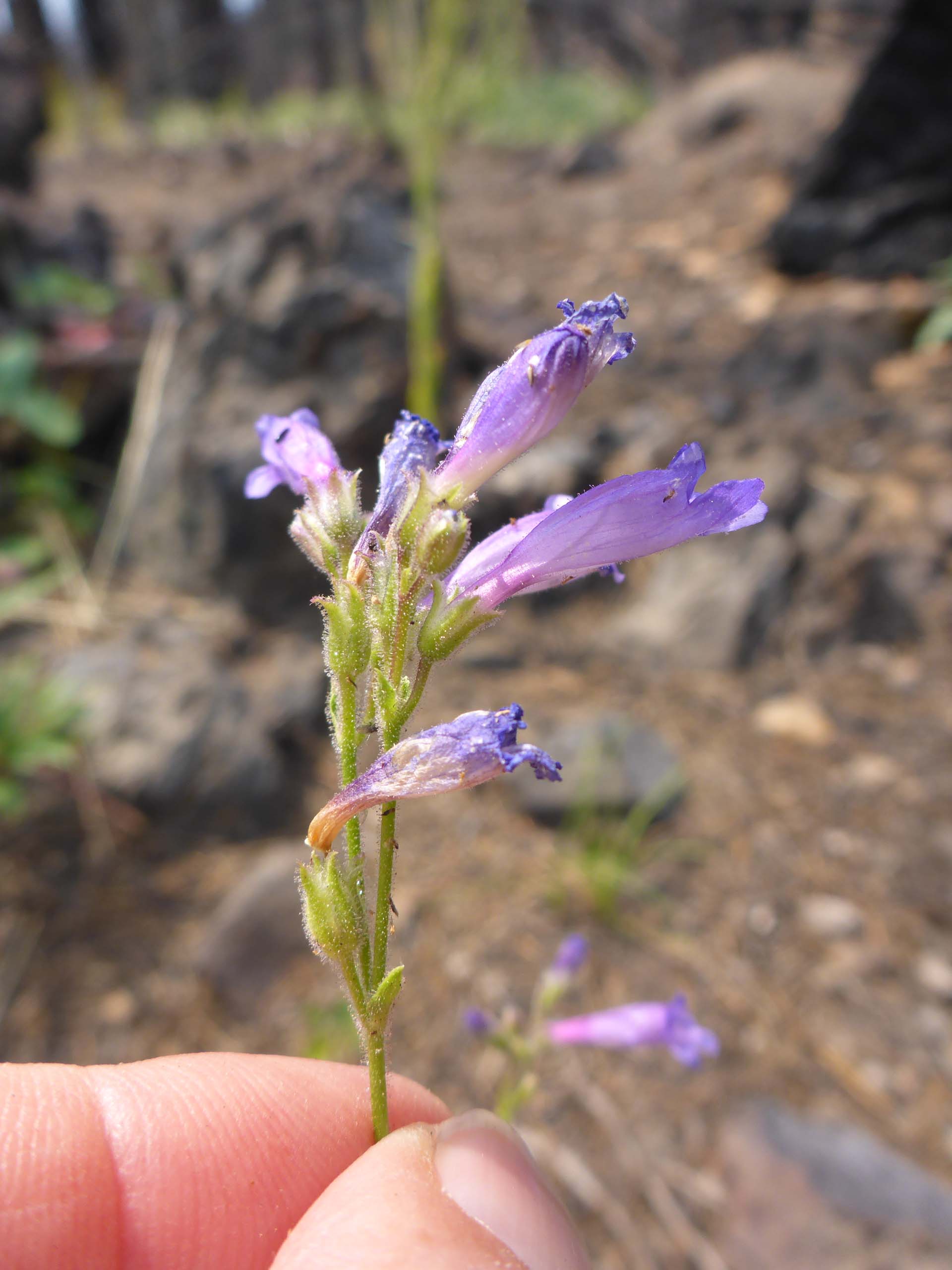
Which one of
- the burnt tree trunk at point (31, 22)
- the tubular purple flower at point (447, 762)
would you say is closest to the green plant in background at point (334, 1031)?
the tubular purple flower at point (447, 762)

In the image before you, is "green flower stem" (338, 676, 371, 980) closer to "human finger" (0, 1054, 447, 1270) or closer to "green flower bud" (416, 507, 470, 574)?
"green flower bud" (416, 507, 470, 574)

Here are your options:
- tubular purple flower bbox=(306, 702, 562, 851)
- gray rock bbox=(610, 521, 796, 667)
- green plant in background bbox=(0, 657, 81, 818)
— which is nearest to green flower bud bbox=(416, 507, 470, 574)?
tubular purple flower bbox=(306, 702, 562, 851)

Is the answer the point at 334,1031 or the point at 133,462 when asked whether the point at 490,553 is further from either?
the point at 133,462

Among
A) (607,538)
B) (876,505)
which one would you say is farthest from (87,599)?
(876,505)

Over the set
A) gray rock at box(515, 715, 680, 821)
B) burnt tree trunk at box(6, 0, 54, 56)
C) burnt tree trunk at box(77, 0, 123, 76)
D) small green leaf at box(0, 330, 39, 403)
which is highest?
burnt tree trunk at box(77, 0, 123, 76)

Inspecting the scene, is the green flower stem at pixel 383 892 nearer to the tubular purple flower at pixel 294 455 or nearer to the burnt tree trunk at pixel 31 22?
the tubular purple flower at pixel 294 455

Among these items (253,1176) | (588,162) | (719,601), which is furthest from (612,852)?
(588,162)
